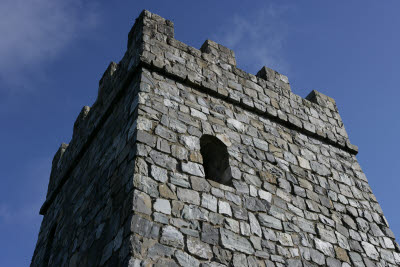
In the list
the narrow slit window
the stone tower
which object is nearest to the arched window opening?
the stone tower

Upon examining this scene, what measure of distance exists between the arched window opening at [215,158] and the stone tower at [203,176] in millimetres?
17

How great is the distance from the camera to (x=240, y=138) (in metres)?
→ 5.53

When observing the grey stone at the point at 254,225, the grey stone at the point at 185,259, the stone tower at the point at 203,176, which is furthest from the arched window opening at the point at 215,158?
the grey stone at the point at 185,259

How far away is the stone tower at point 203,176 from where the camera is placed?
161 inches

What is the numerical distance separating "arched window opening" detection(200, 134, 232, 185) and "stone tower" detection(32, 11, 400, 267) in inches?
0.7

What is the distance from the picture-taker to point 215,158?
17.5ft

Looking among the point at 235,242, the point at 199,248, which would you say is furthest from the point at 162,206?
the point at 235,242

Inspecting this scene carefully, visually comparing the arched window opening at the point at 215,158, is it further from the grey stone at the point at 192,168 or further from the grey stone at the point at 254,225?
the grey stone at the point at 254,225

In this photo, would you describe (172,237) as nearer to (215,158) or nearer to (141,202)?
(141,202)

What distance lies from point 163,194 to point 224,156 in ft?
4.10

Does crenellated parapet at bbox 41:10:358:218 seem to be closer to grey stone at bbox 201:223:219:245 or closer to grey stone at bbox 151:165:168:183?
grey stone at bbox 151:165:168:183

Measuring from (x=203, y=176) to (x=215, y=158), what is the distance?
0.71m

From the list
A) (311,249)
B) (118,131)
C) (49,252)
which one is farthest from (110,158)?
(311,249)

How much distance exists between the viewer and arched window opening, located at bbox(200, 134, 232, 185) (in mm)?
5102
